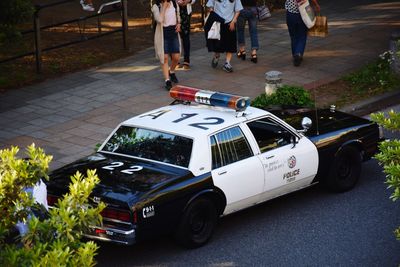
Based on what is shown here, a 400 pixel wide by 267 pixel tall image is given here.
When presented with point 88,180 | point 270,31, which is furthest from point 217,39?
point 88,180

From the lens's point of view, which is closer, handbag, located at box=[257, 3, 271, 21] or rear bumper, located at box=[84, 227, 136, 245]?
rear bumper, located at box=[84, 227, 136, 245]

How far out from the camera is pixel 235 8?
15984mm

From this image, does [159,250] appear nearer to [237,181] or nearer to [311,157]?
[237,181]

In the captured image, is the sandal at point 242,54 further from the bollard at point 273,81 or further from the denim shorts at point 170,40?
the bollard at point 273,81

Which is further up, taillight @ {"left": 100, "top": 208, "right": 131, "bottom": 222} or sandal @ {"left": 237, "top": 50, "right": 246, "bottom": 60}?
taillight @ {"left": 100, "top": 208, "right": 131, "bottom": 222}

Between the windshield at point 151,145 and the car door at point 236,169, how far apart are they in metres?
0.33

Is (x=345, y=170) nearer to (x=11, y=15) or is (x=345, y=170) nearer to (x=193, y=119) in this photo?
(x=193, y=119)

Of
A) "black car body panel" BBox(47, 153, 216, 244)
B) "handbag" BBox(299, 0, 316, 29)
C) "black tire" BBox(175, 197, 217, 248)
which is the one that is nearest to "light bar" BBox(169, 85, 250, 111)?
"black car body panel" BBox(47, 153, 216, 244)

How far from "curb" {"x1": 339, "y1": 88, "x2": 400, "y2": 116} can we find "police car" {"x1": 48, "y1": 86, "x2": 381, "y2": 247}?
132 inches

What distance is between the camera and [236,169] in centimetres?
977

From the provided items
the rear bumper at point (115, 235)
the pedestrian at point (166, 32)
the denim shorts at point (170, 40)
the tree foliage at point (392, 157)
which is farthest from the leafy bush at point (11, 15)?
the tree foliage at point (392, 157)

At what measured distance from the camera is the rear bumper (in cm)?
874

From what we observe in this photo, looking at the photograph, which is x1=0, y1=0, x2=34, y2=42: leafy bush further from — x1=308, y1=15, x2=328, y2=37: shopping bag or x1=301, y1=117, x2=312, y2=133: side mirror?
x1=308, y1=15, x2=328, y2=37: shopping bag

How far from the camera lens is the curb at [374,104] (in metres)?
14.7
